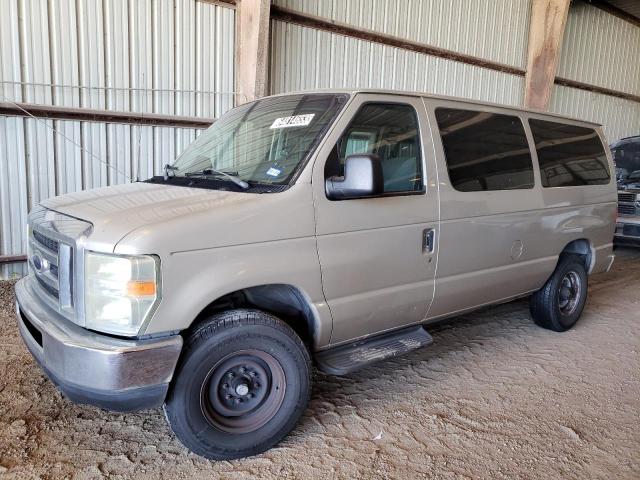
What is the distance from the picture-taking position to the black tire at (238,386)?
8.34ft

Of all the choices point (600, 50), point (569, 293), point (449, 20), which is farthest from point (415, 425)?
point (600, 50)

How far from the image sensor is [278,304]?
3.01 metres

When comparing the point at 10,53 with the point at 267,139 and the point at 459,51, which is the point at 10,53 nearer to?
the point at 267,139

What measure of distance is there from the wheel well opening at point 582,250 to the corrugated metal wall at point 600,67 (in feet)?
29.5

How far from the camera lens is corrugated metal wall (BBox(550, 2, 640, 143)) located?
12.8 metres

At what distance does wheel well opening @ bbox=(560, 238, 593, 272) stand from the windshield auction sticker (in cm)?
304

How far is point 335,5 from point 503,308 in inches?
222

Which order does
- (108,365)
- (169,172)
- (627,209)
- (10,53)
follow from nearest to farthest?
(108,365), (169,172), (10,53), (627,209)

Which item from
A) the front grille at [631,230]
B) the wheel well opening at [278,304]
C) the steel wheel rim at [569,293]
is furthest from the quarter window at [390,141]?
the front grille at [631,230]

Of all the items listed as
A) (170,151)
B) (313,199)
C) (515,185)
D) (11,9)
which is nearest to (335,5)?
(170,151)

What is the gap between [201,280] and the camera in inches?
97.7

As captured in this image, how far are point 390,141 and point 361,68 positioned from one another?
19.7 ft

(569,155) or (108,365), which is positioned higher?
(569,155)

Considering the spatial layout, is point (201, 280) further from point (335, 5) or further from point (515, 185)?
point (335, 5)
